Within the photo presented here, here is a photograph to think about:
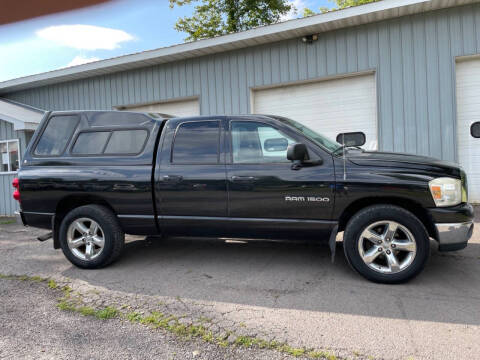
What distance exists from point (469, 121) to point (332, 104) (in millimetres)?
2846

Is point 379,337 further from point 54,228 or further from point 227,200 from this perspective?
point 54,228

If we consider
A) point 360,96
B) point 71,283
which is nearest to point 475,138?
point 360,96

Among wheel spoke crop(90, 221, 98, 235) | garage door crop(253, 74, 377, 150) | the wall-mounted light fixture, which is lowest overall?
wheel spoke crop(90, 221, 98, 235)

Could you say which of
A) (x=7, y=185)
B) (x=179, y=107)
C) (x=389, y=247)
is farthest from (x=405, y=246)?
(x=7, y=185)

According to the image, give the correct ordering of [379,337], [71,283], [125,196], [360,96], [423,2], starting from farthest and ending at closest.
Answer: [360,96], [423,2], [125,196], [71,283], [379,337]

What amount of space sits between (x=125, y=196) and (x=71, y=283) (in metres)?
1.15

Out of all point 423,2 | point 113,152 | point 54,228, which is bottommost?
point 54,228

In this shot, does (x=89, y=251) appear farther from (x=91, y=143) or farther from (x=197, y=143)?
(x=197, y=143)

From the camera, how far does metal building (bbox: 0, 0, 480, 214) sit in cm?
757

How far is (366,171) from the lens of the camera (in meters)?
3.92

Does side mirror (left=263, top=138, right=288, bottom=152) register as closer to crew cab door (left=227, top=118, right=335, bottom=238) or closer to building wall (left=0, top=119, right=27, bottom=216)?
crew cab door (left=227, top=118, right=335, bottom=238)

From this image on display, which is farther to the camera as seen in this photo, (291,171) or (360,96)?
(360,96)

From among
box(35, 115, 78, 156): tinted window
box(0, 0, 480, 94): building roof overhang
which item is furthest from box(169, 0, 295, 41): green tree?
box(35, 115, 78, 156): tinted window

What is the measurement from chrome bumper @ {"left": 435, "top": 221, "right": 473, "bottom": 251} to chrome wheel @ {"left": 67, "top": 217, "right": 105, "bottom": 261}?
151 inches
